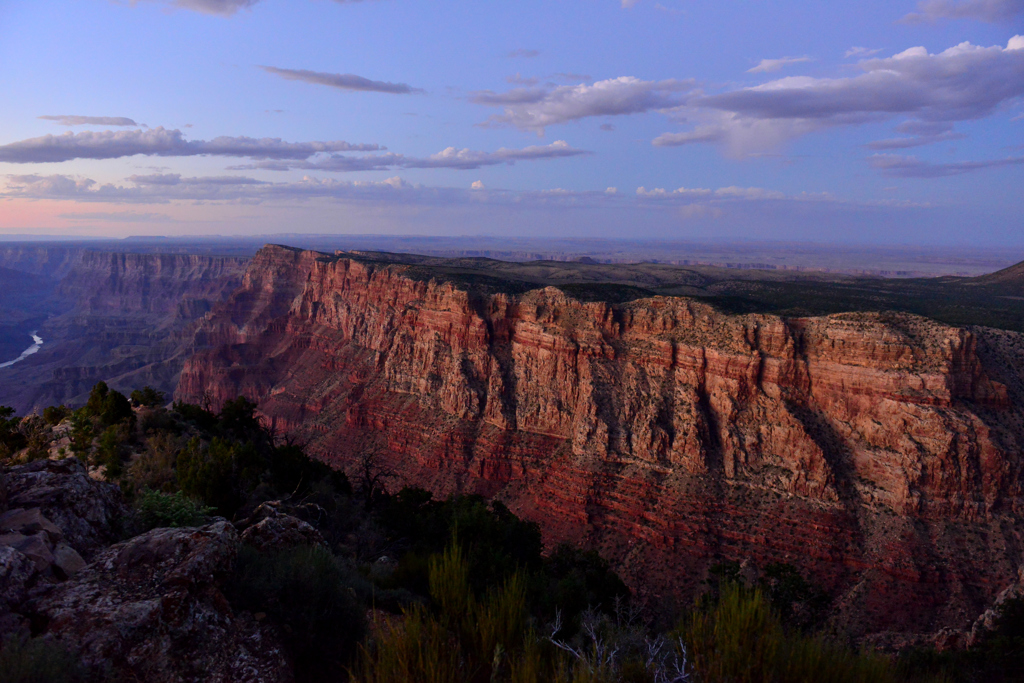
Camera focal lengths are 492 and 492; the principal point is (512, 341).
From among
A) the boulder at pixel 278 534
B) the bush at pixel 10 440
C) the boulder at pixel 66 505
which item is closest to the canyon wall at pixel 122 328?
the bush at pixel 10 440

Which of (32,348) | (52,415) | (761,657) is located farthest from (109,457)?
(32,348)

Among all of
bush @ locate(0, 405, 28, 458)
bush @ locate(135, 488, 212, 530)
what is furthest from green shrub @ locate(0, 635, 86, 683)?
bush @ locate(0, 405, 28, 458)

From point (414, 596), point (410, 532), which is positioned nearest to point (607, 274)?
point (410, 532)

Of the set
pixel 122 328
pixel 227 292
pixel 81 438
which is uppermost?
pixel 227 292

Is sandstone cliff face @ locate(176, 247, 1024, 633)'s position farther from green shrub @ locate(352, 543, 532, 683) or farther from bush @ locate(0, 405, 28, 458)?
bush @ locate(0, 405, 28, 458)

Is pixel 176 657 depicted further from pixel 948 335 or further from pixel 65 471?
pixel 948 335

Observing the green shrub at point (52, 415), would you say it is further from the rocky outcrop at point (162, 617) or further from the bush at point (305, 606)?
the bush at point (305, 606)

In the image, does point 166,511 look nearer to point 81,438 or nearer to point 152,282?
point 81,438
